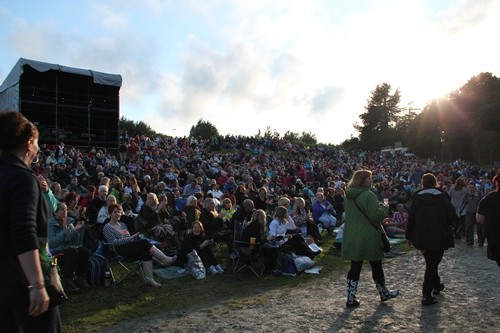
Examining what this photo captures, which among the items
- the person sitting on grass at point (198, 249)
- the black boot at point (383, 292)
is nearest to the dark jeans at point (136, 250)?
the person sitting on grass at point (198, 249)

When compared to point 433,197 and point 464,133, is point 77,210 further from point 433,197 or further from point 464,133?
point 464,133

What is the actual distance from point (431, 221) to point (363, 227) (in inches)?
37.2

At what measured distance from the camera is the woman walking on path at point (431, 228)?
5.51m

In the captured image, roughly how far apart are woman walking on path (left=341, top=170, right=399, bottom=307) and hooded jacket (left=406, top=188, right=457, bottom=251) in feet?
2.00

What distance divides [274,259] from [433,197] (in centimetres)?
348

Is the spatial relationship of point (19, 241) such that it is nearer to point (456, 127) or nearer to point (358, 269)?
point (358, 269)

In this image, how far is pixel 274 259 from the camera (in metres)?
8.20

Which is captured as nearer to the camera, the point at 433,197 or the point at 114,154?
the point at 433,197

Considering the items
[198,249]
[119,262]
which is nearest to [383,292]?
[198,249]

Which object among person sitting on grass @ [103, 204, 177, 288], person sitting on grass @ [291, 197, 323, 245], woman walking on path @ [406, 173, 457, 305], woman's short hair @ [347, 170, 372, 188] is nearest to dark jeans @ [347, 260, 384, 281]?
woman walking on path @ [406, 173, 457, 305]

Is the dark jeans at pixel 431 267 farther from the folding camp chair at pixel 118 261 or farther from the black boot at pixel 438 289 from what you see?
the folding camp chair at pixel 118 261

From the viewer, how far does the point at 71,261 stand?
6461 millimetres

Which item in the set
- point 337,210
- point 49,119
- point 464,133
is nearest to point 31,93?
point 49,119

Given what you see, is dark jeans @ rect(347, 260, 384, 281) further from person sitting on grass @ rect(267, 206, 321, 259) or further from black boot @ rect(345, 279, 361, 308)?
person sitting on grass @ rect(267, 206, 321, 259)
